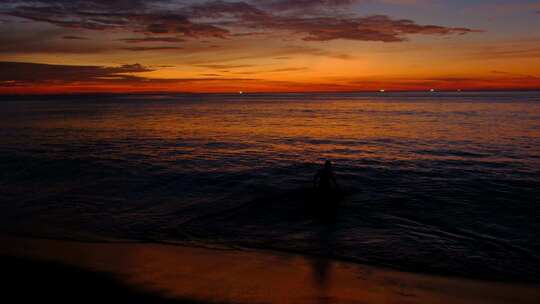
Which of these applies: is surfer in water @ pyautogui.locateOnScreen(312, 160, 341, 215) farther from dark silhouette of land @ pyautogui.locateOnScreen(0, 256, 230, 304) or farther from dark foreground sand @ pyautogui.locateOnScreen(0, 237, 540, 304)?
dark silhouette of land @ pyautogui.locateOnScreen(0, 256, 230, 304)

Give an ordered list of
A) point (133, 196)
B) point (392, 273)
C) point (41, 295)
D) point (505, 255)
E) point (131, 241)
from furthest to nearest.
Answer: point (133, 196), point (131, 241), point (505, 255), point (392, 273), point (41, 295)

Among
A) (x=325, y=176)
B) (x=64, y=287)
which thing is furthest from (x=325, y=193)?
(x=64, y=287)

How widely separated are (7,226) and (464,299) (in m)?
15.1

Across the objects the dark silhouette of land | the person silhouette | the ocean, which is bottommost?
the ocean

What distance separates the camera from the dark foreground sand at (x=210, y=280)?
870cm

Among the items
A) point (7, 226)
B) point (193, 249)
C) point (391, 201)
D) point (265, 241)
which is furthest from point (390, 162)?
point (7, 226)

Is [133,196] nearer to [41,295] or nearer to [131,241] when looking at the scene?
[131,241]

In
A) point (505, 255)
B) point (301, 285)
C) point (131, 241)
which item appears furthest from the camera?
point (131, 241)

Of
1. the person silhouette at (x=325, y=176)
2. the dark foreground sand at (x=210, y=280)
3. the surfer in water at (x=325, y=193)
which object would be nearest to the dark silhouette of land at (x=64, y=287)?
the dark foreground sand at (x=210, y=280)

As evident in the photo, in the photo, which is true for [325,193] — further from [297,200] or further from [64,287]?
[64,287]

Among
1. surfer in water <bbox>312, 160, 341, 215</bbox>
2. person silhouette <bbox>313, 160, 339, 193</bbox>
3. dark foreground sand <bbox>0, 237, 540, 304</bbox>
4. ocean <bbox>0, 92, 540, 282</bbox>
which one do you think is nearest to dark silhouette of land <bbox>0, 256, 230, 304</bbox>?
dark foreground sand <bbox>0, 237, 540, 304</bbox>

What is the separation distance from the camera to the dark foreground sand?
28.5 feet

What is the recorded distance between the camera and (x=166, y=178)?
23609mm

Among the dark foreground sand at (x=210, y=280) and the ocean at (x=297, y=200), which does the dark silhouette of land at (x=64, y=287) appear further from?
the ocean at (x=297, y=200)
